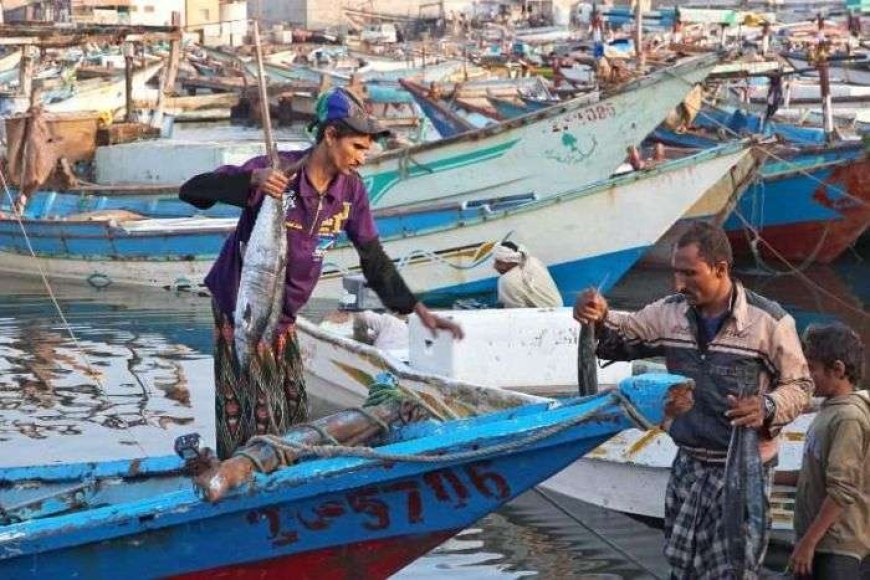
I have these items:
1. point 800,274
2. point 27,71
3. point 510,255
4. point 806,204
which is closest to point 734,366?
point 510,255

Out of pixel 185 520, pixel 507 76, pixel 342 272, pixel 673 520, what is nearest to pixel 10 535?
pixel 185 520

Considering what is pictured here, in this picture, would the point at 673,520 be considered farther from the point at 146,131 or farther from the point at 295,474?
the point at 146,131

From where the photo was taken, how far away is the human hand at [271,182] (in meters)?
5.19

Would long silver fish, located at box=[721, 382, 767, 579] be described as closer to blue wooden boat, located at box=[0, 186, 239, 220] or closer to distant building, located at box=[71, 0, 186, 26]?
blue wooden boat, located at box=[0, 186, 239, 220]

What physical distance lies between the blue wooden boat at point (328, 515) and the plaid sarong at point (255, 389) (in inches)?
15.8

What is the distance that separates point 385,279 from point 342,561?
3.26ft

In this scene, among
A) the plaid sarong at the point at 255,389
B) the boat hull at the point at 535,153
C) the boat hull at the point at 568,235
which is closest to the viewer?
the plaid sarong at the point at 255,389

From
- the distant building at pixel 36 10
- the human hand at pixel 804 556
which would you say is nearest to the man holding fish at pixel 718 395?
the human hand at pixel 804 556

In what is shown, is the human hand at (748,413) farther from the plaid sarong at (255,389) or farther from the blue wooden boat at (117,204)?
the blue wooden boat at (117,204)

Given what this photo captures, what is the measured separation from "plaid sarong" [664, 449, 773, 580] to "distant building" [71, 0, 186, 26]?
4523 cm

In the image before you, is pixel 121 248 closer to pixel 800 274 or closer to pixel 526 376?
pixel 800 274

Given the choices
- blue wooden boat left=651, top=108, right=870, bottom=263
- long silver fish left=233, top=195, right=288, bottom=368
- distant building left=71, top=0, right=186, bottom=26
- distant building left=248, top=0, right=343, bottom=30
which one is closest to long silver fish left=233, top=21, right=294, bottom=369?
long silver fish left=233, top=195, right=288, bottom=368

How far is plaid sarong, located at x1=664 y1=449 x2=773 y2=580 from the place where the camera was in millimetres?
4848

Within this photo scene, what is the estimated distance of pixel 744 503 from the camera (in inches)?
185
